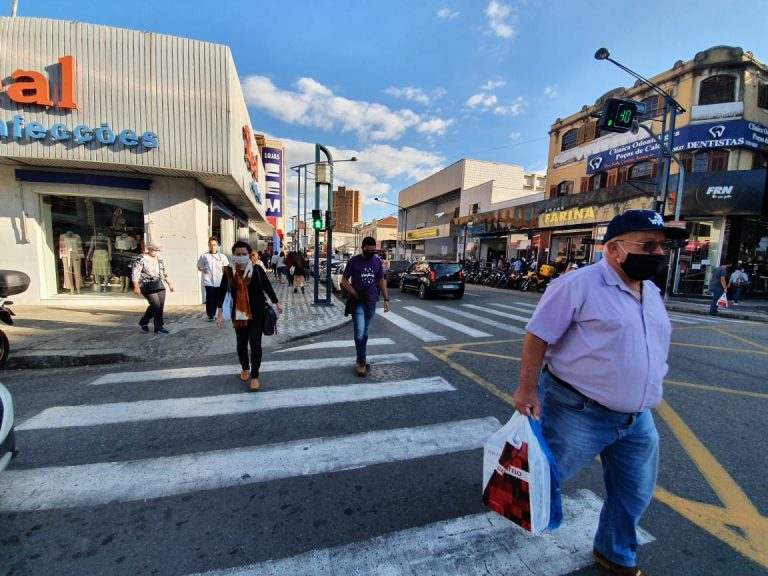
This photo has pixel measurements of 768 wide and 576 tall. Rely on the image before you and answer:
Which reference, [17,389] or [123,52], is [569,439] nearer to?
[17,389]

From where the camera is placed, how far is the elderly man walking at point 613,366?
5.76ft

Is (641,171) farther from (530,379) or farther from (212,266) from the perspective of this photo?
(530,379)

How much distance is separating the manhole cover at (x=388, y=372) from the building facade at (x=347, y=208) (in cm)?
13106

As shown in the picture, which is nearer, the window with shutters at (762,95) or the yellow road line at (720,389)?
the yellow road line at (720,389)

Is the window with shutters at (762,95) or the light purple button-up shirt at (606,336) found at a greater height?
the window with shutters at (762,95)

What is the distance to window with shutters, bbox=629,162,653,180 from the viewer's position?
18.9 meters

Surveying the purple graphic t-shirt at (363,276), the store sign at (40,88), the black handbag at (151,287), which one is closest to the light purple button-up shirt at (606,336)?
the purple graphic t-shirt at (363,276)

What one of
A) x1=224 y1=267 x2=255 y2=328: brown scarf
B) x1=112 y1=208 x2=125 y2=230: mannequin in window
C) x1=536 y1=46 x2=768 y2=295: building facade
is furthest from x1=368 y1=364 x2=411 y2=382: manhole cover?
x1=536 y1=46 x2=768 y2=295: building facade

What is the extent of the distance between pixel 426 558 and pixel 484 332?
6635 millimetres

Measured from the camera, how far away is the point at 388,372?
529 cm

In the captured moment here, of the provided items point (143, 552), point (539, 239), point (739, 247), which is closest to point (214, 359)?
point (143, 552)

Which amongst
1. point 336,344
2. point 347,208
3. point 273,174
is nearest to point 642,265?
point 336,344

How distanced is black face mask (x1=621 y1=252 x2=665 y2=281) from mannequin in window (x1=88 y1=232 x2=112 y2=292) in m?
13.3

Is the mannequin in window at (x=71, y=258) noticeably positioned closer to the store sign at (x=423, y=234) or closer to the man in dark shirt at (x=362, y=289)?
the man in dark shirt at (x=362, y=289)
